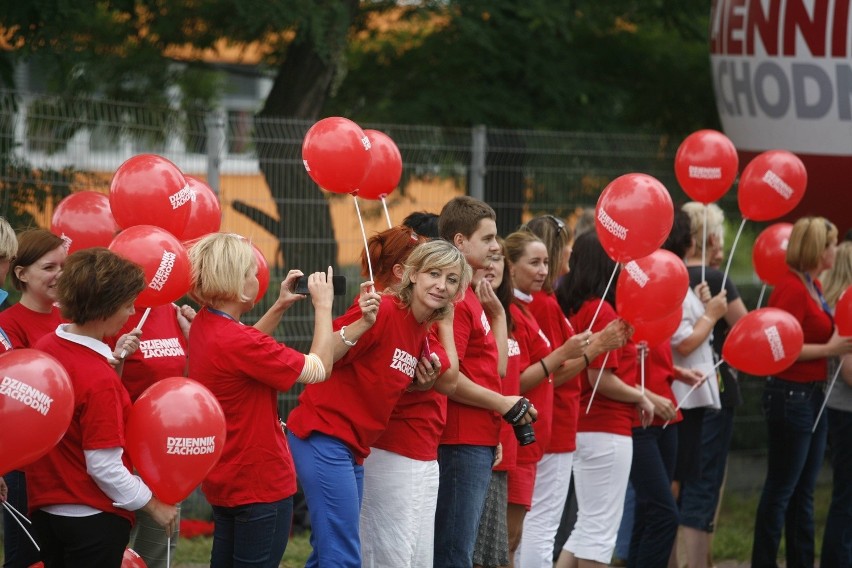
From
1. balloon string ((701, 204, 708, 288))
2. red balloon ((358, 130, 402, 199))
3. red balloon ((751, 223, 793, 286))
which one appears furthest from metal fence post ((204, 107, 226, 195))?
red balloon ((751, 223, 793, 286))

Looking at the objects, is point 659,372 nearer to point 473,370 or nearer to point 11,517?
point 473,370

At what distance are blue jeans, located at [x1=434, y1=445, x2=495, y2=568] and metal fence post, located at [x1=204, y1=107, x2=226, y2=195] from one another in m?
2.89

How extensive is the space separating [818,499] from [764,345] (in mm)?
3677

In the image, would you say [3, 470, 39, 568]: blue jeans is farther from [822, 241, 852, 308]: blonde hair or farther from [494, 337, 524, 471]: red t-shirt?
[822, 241, 852, 308]: blonde hair

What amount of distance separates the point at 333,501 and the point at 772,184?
3.45 m

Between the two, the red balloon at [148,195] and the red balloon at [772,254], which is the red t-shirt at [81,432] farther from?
the red balloon at [772,254]

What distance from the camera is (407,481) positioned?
15.4 ft

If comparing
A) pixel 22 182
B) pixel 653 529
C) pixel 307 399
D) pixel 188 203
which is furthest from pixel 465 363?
pixel 22 182

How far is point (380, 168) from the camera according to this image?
5473mm

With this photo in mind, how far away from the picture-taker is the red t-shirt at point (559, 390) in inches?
223

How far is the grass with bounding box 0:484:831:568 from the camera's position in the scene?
6828mm

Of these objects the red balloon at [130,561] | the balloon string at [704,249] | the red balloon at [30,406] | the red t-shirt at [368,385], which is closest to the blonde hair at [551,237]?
the balloon string at [704,249]

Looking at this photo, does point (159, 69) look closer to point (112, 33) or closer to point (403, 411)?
point (112, 33)

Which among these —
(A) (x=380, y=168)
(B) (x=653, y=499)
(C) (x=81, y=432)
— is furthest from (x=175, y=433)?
(B) (x=653, y=499)
